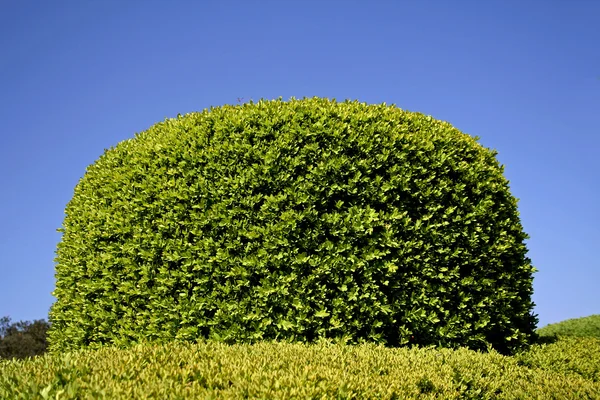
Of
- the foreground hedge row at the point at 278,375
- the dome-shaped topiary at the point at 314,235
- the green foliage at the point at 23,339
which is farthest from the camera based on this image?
the green foliage at the point at 23,339

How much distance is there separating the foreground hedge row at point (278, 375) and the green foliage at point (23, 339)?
42.0 feet

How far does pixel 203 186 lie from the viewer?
8.52 metres

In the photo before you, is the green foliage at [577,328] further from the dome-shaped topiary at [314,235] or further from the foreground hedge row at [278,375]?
the foreground hedge row at [278,375]

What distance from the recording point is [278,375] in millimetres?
4734

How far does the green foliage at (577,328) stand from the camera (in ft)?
56.6

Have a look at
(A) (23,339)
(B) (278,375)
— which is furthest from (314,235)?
(A) (23,339)

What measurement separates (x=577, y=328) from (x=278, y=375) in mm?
17049

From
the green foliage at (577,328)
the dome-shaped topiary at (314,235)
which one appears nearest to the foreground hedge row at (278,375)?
the dome-shaped topiary at (314,235)

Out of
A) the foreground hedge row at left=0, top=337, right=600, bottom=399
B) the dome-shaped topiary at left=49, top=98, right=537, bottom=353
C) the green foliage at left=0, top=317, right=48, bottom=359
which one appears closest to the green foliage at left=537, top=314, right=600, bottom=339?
the dome-shaped topiary at left=49, top=98, right=537, bottom=353

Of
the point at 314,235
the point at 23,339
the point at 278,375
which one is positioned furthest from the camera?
the point at 23,339

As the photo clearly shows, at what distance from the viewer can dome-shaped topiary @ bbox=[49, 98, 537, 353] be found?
7.92 m

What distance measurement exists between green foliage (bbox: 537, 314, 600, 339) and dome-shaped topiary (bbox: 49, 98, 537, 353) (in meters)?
9.37

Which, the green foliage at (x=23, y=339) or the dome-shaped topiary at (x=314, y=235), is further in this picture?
the green foliage at (x=23, y=339)

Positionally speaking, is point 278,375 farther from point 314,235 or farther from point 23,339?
point 23,339
